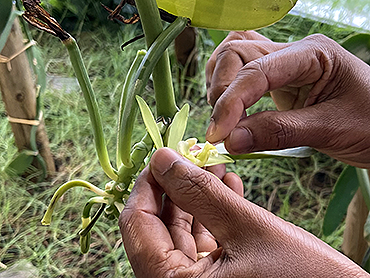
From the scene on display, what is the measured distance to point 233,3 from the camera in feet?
1.31

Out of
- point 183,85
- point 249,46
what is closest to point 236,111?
point 249,46

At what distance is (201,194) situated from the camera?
1.19ft

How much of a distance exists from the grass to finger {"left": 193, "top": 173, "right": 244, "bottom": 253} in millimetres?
370

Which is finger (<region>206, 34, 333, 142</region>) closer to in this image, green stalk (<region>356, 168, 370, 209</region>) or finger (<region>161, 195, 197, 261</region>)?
finger (<region>161, 195, 197, 261</region>)

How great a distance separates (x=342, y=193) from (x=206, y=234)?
43 centimetres

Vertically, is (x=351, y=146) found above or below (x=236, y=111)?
below

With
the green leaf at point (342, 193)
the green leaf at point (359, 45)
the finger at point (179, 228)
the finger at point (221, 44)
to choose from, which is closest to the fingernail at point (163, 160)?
the finger at point (179, 228)

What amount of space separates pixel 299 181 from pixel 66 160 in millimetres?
735

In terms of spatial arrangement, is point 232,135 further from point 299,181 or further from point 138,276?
point 299,181

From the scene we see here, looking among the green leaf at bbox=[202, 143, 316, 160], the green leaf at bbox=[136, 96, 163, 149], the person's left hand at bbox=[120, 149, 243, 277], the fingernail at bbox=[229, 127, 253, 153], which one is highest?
the green leaf at bbox=[136, 96, 163, 149]

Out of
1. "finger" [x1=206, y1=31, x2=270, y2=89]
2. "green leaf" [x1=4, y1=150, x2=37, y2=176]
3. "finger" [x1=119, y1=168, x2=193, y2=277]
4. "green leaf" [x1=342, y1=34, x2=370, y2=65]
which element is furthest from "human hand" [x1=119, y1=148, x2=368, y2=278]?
"green leaf" [x1=4, y1=150, x2=37, y2=176]

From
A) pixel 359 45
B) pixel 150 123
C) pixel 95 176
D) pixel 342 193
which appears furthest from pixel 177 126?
pixel 95 176

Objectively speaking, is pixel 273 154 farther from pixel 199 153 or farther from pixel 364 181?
pixel 364 181

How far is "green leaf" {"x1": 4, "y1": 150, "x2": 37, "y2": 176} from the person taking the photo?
2.89 feet
